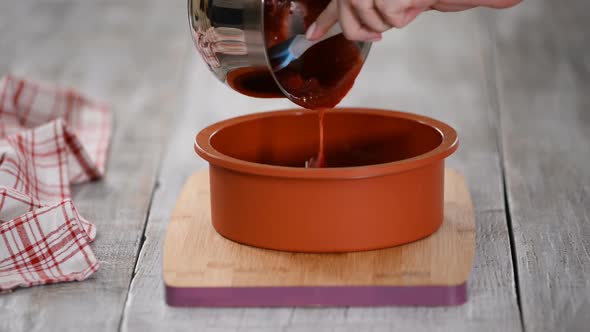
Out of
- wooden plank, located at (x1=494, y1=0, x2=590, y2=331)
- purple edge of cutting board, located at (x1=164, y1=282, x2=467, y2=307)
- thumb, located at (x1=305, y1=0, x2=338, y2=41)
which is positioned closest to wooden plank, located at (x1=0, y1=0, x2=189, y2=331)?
purple edge of cutting board, located at (x1=164, y1=282, x2=467, y2=307)

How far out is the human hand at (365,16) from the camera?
1330 millimetres

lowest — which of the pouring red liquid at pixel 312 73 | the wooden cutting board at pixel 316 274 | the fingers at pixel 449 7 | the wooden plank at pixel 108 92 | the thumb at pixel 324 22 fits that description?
the wooden plank at pixel 108 92

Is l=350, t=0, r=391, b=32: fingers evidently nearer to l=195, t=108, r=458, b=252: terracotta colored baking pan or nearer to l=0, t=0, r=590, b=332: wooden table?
l=195, t=108, r=458, b=252: terracotta colored baking pan

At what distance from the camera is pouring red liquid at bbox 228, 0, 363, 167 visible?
141cm

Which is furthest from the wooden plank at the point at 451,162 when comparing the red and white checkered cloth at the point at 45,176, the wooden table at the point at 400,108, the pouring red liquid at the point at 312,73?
the pouring red liquid at the point at 312,73

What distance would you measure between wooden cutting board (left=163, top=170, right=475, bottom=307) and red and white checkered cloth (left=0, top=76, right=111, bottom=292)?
15 cm

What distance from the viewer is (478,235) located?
150 centimetres

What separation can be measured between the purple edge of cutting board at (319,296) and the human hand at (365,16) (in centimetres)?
36

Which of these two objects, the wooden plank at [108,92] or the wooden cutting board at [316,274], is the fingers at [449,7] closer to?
the wooden cutting board at [316,274]

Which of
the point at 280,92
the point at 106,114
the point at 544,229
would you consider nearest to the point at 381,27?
the point at 280,92

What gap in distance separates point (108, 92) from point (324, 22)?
1202 millimetres

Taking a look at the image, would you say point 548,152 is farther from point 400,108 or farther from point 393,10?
point 393,10

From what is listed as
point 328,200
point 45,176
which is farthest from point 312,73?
point 45,176

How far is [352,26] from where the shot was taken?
Result: 4.44 ft
